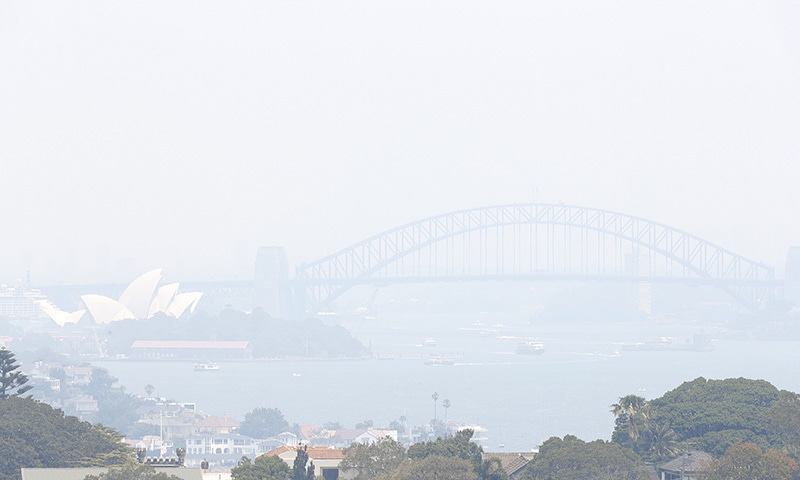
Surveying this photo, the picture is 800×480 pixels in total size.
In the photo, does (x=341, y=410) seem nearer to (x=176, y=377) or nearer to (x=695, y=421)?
(x=176, y=377)

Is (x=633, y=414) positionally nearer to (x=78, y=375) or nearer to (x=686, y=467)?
(x=686, y=467)

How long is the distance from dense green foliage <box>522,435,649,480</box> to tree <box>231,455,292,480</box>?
21.8 feet

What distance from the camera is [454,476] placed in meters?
49.2

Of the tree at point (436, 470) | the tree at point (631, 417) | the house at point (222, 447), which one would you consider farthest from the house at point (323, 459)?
the house at point (222, 447)

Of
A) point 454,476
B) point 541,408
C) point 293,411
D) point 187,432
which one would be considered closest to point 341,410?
point 293,411

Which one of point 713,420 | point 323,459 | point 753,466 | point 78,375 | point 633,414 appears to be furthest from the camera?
point 78,375

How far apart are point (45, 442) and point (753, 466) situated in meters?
20.1

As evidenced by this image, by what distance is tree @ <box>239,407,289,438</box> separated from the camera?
12119cm

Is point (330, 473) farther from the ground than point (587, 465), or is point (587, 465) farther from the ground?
point (587, 465)

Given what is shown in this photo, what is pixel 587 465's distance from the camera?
53125mm

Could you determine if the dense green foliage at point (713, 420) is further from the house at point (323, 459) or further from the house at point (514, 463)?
the house at point (323, 459)

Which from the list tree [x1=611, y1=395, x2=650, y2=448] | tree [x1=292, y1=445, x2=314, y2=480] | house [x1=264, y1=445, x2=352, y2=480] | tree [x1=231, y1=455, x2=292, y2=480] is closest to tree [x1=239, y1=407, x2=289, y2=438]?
house [x1=264, y1=445, x2=352, y2=480]

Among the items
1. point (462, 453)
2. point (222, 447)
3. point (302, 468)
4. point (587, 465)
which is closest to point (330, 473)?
point (302, 468)

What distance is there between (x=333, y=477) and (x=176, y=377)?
143 m
